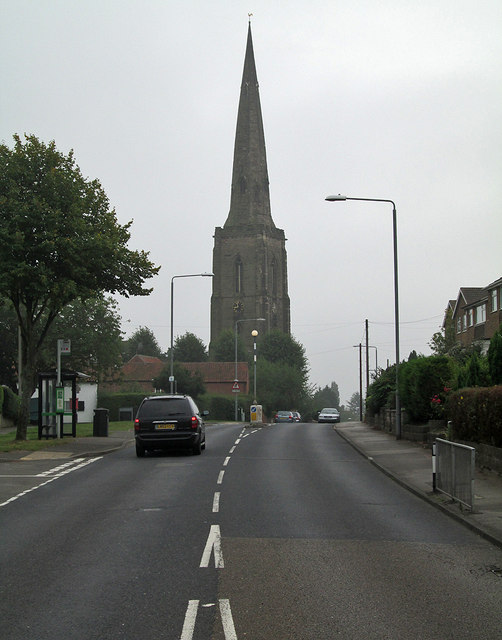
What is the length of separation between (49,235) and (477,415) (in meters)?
13.1

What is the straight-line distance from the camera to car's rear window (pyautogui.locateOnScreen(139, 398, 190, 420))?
71.7 ft

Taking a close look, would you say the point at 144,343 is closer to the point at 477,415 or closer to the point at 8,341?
the point at 8,341

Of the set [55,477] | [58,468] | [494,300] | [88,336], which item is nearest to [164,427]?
[58,468]

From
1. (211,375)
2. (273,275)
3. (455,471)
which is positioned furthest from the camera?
(273,275)

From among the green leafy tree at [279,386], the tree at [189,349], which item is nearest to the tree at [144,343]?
the tree at [189,349]

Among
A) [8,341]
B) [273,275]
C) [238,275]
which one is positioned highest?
[273,275]

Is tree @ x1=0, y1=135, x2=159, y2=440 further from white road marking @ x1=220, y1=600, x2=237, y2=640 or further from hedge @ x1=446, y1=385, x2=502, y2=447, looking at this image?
white road marking @ x1=220, y1=600, x2=237, y2=640

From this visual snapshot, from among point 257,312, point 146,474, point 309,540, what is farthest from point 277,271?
point 309,540

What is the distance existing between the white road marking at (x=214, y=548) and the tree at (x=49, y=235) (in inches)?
557

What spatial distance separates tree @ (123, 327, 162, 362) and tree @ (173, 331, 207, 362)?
14367 millimetres

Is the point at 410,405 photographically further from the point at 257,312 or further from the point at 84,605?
the point at 257,312

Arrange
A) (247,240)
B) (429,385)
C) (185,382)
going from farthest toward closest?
1. (247,240)
2. (185,382)
3. (429,385)

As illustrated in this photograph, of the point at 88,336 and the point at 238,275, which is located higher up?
the point at 238,275

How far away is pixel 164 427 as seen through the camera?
21766mm
